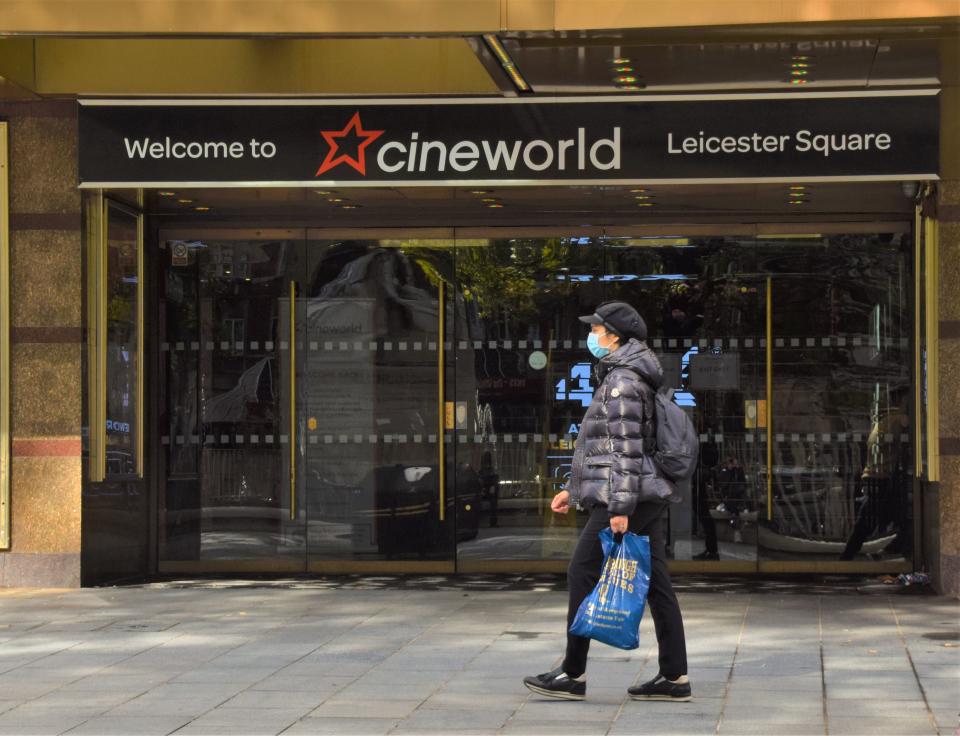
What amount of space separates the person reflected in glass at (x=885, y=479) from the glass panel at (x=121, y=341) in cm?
560

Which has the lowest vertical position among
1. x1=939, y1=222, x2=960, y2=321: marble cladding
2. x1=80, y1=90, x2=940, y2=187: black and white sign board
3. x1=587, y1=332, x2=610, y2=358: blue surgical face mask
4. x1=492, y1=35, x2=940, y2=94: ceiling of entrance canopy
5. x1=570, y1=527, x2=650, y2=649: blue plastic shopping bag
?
x1=570, y1=527, x2=650, y2=649: blue plastic shopping bag

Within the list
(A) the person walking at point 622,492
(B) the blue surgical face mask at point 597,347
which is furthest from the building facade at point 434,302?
(A) the person walking at point 622,492

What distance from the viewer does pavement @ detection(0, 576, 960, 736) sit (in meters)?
6.84

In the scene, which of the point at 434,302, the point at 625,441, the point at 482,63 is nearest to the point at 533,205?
the point at 434,302

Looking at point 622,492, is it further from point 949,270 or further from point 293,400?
point 293,400

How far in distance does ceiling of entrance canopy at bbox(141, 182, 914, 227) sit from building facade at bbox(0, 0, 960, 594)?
28 mm

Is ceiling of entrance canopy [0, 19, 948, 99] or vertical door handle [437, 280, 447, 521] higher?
ceiling of entrance canopy [0, 19, 948, 99]

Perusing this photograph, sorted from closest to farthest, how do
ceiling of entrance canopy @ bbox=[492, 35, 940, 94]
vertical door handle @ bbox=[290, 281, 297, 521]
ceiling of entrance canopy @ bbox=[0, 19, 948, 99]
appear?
ceiling of entrance canopy @ bbox=[0, 19, 948, 99]
ceiling of entrance canopy @ bbox=[492, 35, 940, 94]
vertical door handle @ bbox=[290, 281, 297, 521]

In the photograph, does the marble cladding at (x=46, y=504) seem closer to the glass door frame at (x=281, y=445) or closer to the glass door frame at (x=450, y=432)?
the glass door frame at (x=281, y=445)

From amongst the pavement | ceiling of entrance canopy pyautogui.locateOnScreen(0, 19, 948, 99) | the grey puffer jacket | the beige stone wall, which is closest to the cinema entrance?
the beige stone wall

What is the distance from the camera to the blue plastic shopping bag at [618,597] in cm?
705

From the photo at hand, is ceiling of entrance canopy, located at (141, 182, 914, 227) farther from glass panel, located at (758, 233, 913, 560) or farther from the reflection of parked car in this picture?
the reflection of parked car

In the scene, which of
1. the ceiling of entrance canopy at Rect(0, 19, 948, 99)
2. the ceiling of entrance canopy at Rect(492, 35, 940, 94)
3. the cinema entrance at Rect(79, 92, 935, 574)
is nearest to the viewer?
the ceiling of entrance canopy at Rect(0, 19, 948, 99)

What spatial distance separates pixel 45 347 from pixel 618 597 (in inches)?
232
